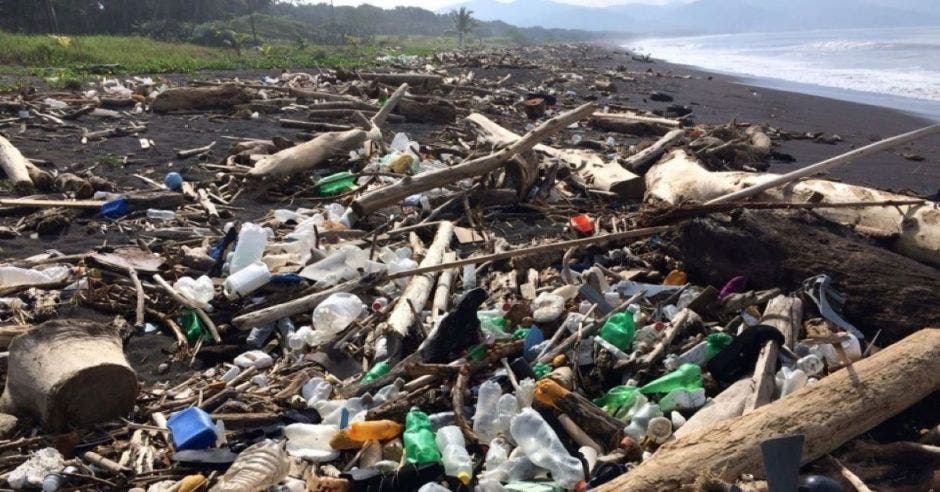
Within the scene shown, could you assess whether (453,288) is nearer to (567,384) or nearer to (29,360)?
(567,384)

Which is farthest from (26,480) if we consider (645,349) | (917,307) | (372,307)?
(917,307)

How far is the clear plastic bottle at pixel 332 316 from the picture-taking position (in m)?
4.01

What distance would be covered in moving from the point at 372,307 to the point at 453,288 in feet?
2.16

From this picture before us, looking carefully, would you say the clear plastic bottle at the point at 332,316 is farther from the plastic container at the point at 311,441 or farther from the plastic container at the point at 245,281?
the plastic container at the point at 311,441

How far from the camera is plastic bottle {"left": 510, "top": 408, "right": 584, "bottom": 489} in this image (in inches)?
105

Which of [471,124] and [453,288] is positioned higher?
[471,124]

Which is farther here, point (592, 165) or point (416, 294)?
point (592, 165)

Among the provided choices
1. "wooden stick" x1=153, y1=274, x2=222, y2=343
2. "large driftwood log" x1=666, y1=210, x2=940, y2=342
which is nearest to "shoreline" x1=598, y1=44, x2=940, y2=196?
"large driftwood log" x1=666, y1=210, x2=940, y2=342

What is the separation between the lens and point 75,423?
3.08m

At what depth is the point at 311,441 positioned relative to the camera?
3.04 metres

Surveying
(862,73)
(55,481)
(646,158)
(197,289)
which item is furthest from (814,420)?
(862,73)

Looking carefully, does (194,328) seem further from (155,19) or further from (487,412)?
(155,19)

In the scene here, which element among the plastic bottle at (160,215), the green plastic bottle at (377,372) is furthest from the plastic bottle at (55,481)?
the plastic bottle at (160,215)

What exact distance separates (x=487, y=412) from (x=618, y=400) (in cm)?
72
